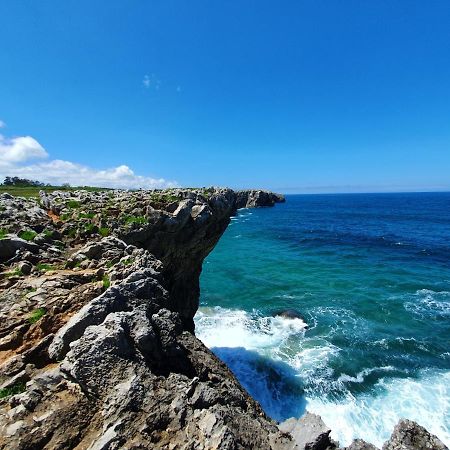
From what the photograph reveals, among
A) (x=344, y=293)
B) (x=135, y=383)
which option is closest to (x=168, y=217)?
(x=135, y=383)

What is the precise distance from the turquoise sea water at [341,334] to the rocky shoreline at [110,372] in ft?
50.3

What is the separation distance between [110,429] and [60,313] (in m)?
4.85

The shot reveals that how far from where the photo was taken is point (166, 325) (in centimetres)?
962

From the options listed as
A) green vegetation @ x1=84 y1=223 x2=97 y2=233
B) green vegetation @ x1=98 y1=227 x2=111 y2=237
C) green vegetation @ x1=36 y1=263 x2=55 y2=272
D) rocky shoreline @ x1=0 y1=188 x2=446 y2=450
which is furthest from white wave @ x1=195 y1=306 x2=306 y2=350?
green vegetation @ x1=36 y1=263 x2=55 y2=272

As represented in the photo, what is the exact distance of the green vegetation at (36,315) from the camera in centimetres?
966

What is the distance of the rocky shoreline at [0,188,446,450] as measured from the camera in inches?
253

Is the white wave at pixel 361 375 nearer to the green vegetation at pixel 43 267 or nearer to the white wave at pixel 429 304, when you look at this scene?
the white wave at pixel 429 304

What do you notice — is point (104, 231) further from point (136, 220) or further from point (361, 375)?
point (361, 375)

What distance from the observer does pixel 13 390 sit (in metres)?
7.44

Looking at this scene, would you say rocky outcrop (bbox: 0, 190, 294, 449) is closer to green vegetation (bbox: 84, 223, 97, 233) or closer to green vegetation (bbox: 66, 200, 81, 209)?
green vegetation (bbox: 84, 223, 97, 233)

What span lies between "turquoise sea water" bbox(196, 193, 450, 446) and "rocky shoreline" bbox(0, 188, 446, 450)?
15.3 meters

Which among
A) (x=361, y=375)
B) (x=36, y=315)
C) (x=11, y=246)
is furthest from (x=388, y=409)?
(x=11, y=246)

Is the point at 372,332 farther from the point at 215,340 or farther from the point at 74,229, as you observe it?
the point at 74,229

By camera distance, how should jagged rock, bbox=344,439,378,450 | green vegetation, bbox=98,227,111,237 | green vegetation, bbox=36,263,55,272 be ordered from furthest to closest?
green vegetation, bbox=98,227,111,237, green vegetation, bbox=36,263,55,272, jagged rock, bbox=344,439,378,450
